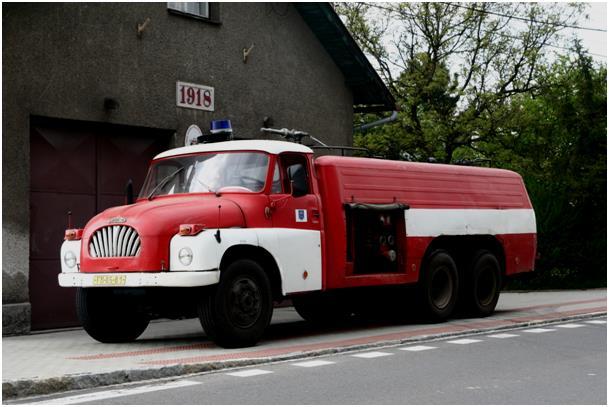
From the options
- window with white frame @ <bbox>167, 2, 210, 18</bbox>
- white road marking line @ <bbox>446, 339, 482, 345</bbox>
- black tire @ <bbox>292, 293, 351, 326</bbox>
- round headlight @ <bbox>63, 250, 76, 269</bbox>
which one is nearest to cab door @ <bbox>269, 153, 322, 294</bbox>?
white road marking line @ <bbox>446, 339, 482, 345</bbox>

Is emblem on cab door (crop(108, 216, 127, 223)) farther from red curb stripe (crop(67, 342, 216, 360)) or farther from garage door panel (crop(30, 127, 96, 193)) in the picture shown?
garage door panel (crop(30, 127, 96, 193))

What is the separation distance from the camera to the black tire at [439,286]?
1494cm

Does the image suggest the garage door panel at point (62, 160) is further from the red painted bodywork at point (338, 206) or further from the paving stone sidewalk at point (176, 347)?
the red painted bodywork at point (338, 206)

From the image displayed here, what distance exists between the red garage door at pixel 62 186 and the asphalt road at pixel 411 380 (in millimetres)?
5427

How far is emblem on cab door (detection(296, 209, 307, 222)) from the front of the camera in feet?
42.2

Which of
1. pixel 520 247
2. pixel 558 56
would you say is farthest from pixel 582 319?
pixel 558 56

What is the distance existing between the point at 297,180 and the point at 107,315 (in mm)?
2893

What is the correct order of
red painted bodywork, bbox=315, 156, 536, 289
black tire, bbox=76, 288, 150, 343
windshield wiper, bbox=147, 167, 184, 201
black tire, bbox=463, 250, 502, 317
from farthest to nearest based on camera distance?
black tire, bbox=463, 250, 502, 317 < red painted bodywork, bbox=315, 156, 536, 289 < windshield wiper, bbox=147, 167, 184, 201 < black tire, bbox=76, 288, 150, 343

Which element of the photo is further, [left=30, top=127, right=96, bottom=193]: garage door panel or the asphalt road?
[left=30, top=127, right=96, bottom=193]: garage door panel

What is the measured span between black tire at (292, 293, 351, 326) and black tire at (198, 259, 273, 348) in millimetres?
2943

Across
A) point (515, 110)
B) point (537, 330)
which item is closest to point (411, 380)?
point (537, 330)

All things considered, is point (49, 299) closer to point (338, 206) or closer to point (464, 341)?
point (338, 206)

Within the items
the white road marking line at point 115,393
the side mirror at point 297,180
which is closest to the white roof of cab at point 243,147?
the side mirror at point 297,180

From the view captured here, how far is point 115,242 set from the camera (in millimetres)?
11750
